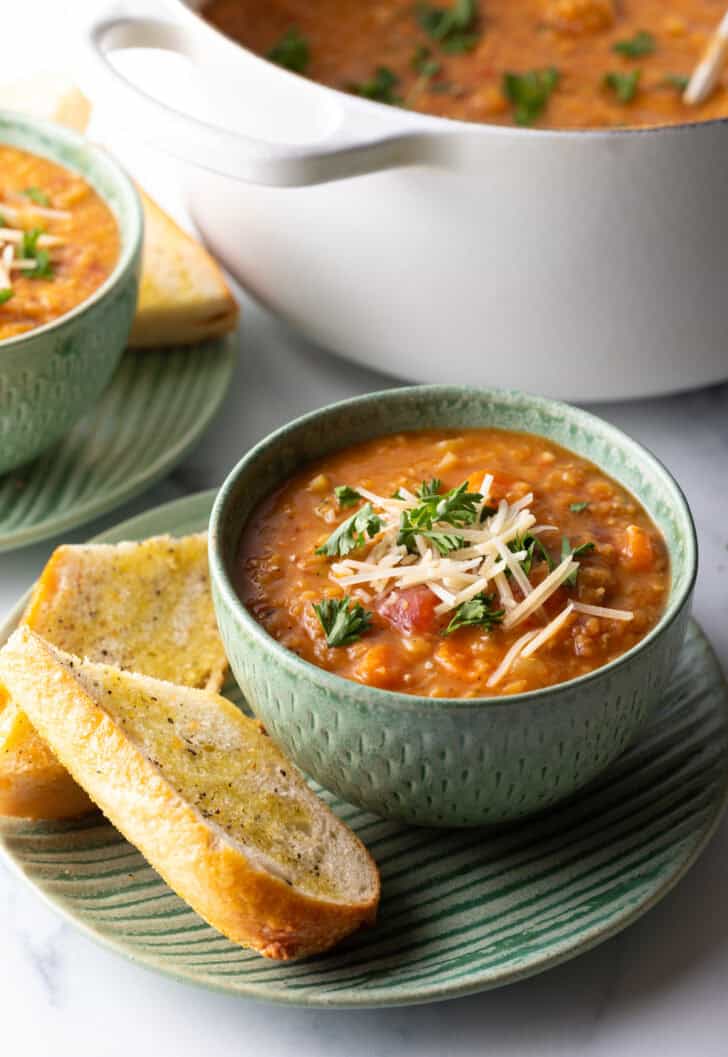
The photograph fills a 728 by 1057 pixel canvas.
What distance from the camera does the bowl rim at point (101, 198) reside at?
2.42 metres

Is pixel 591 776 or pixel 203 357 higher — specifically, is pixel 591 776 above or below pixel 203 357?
above

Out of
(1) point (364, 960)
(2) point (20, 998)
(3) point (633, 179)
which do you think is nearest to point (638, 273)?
(3) point (633, 179)

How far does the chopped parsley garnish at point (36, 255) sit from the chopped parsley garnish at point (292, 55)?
728 millimetres

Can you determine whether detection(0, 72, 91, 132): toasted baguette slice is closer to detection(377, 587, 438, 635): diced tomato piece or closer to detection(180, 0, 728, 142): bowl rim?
detection(180, 0, 728, 142): bowl rim

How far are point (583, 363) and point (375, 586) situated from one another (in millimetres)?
854

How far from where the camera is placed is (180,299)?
2881 millimetres

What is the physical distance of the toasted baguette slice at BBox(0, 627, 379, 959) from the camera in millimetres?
1736

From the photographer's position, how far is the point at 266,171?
2248 mm

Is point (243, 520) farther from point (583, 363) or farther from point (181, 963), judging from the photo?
point (583, 363)

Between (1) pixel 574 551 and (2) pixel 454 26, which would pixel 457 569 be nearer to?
(1) pixel 574 551

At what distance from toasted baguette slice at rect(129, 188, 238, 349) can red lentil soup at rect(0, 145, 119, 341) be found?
0.20 metres

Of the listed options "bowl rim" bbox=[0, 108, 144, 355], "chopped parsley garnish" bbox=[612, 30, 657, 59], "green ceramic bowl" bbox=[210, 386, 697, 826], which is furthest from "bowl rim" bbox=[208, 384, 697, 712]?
"chopped parsley garnish" bbox=[612, 30, 657, 59]

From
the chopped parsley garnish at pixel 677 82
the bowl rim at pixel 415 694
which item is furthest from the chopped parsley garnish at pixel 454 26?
the bowl rim at pixel 415 694

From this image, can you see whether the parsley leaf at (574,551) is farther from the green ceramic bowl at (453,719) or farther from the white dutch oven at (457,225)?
the white dutch oven at (457,225)
